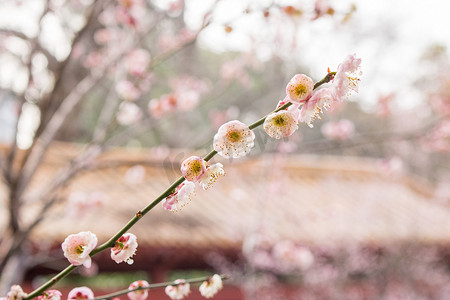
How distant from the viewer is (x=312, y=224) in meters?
6.20

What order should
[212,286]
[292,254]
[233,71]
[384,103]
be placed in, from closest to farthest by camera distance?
[212,286]
[384,103]
[233,71]
[292,254]

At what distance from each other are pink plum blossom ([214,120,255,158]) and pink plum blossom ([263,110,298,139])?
0.04 metres

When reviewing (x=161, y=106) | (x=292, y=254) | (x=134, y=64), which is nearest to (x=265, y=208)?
(x=292, y=254)

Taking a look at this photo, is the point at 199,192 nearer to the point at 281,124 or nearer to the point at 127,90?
the point at 127,90

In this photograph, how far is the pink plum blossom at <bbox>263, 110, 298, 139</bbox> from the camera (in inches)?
30.7

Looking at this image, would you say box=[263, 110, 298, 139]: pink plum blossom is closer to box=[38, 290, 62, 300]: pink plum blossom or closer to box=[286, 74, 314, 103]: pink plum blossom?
box=[286, 74, 314, 103]: pink plum blossom

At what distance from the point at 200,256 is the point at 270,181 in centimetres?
133

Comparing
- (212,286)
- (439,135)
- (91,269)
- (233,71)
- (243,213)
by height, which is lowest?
(212,286)

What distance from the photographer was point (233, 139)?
81 centimetres

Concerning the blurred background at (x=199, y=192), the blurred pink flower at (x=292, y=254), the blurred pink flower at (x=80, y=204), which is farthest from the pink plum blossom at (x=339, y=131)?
the blurred pink flower at (x=80, y=204)

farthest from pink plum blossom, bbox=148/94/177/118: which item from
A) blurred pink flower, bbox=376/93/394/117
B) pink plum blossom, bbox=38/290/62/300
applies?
pink plum blossom, bbox=38/290/62/300

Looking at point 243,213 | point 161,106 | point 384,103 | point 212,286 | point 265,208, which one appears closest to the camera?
point 212,286

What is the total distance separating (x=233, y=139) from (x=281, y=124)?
8 centimetres

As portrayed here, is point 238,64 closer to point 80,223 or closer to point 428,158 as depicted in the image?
point 80,223
